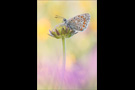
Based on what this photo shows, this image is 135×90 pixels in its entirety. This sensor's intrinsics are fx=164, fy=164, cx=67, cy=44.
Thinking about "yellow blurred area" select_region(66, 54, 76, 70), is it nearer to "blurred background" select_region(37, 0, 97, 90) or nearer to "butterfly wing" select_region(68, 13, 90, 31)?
"blurred background" select_region(37, 0, 97, 90)

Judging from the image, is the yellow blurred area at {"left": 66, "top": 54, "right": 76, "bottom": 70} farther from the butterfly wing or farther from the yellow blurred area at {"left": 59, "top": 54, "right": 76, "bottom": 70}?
the butterfly wing

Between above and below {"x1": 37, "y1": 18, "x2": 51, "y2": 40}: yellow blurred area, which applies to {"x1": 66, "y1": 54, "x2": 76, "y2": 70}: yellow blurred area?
below

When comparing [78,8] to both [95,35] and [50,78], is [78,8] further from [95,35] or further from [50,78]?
[50,78]

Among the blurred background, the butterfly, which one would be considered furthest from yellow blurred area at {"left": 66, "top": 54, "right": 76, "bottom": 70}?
the butterfly

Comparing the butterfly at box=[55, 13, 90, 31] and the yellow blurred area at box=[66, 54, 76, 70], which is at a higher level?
the butterfly at box=[55, 13, 90, 31]

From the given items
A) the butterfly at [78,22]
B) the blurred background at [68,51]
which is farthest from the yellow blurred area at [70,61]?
the butterfly at [78,22]

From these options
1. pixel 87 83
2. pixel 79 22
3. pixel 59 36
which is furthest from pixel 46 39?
pixel 87 83

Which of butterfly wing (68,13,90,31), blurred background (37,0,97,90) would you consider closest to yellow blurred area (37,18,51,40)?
blurred background (37,0,97,90)
